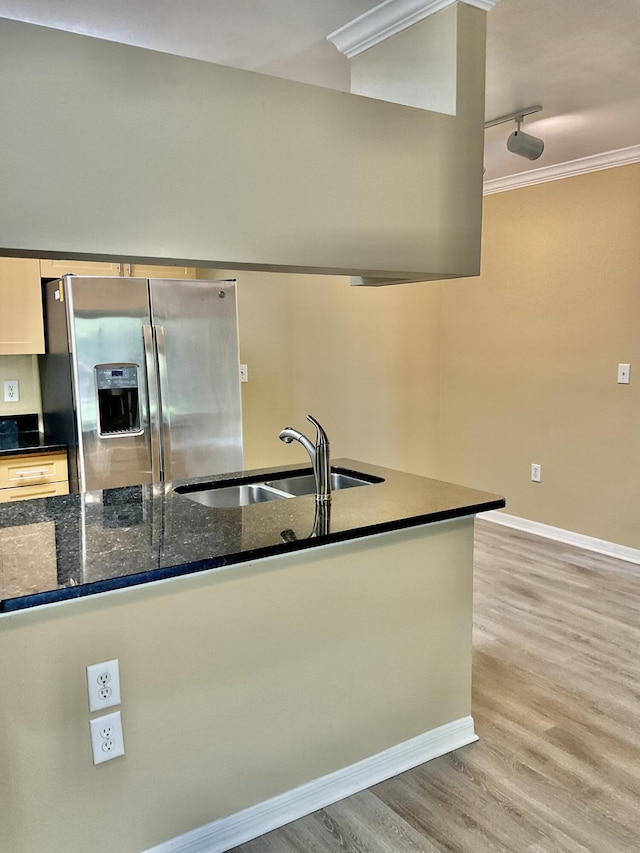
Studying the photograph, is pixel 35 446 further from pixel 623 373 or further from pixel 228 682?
pixel 623 373

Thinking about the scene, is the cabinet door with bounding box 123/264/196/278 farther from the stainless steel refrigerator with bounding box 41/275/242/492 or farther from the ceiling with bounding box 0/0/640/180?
the ceiling with bounding box 0/0/640/180

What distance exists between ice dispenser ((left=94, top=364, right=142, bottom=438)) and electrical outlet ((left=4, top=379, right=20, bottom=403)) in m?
0.80

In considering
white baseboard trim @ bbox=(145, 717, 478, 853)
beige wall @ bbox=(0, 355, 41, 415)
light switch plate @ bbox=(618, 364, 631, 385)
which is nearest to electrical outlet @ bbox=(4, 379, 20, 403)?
beige wall @ bbox=(0, 355, 41, 415)

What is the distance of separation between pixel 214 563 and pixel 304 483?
1.08 meters

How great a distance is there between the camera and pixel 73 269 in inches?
138

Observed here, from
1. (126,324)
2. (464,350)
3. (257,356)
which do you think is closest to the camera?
(126,324)

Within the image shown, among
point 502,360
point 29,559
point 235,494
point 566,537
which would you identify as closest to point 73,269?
point 235,494

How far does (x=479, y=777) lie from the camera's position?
2131 mm

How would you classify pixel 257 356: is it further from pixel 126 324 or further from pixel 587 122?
pixel 587 122

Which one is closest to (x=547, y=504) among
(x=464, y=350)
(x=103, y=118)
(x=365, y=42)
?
(x=464, y=350)

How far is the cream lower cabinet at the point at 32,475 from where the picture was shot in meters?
3.24

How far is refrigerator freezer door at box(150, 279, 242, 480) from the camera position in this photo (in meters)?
3.33

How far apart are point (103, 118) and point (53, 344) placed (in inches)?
80.2

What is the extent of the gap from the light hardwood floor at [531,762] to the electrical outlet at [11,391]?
2.68 meters
